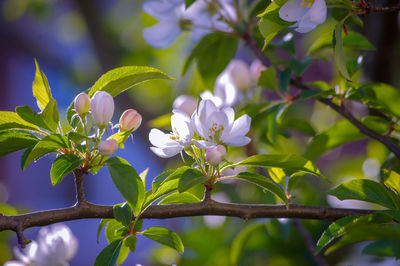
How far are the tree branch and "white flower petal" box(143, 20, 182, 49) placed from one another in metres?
0.57

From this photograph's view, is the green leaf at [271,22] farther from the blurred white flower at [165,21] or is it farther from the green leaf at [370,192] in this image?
the blurred white flower at [165,21]

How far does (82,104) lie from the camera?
2.05 ft

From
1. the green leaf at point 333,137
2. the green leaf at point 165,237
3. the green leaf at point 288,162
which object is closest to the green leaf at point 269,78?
the green leaf at point 333,137

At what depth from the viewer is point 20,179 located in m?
4.32

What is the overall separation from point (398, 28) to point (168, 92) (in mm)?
1144

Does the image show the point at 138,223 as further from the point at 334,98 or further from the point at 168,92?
the point at 168,92

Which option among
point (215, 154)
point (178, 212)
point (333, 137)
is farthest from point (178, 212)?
point (333, 137)

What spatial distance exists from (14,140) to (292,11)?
433 millimetres

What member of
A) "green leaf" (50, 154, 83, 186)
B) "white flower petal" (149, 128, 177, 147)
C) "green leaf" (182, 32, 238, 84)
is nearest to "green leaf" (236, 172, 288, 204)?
"white flower petal" (149, 128, 177, 147)

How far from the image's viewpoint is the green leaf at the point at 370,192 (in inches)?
25.1

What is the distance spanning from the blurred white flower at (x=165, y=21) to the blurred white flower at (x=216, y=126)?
17.6 inches

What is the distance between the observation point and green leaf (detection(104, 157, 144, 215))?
545 mm

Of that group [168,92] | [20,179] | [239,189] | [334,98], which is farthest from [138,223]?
[20,179]

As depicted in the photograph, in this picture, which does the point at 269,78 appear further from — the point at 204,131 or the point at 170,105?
the point at 170,105
